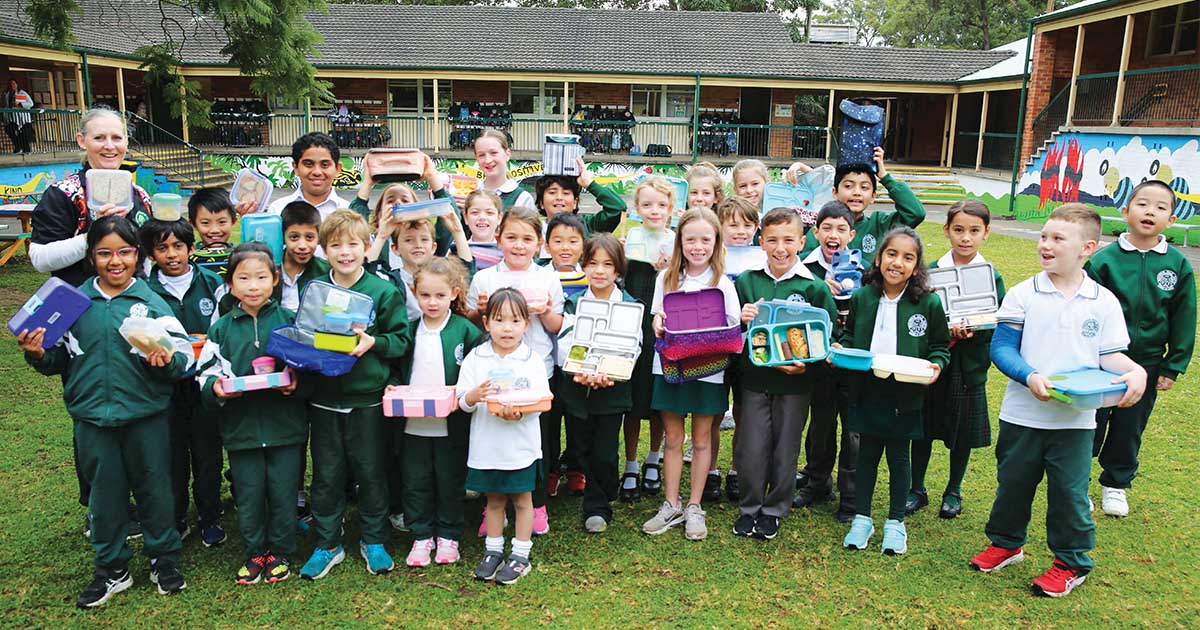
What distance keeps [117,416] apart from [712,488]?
10.3 ft

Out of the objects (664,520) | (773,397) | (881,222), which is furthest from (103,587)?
(881,222)

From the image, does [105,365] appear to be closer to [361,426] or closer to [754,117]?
[361,426]

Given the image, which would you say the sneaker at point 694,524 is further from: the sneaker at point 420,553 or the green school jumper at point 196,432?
the green school jumper at point 196,432

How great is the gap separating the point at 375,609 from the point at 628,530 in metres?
1.42

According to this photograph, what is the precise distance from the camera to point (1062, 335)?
3.68 metres

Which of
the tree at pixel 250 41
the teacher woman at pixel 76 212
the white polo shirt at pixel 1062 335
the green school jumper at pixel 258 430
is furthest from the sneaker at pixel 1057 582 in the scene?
the tree at pixel 250 41

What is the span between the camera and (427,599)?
3.71 metres

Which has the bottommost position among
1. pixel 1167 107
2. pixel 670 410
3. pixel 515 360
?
pixel 670 410

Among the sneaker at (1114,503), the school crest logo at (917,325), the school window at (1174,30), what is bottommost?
the sneaker at (1114,503)

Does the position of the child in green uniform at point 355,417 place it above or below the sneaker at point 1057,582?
above

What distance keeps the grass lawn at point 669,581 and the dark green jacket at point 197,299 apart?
113 centimetres

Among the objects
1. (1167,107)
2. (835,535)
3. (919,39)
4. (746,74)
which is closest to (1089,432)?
(835,535)

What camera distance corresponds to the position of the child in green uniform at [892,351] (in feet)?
13.1

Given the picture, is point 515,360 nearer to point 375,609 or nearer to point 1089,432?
point 375,609
